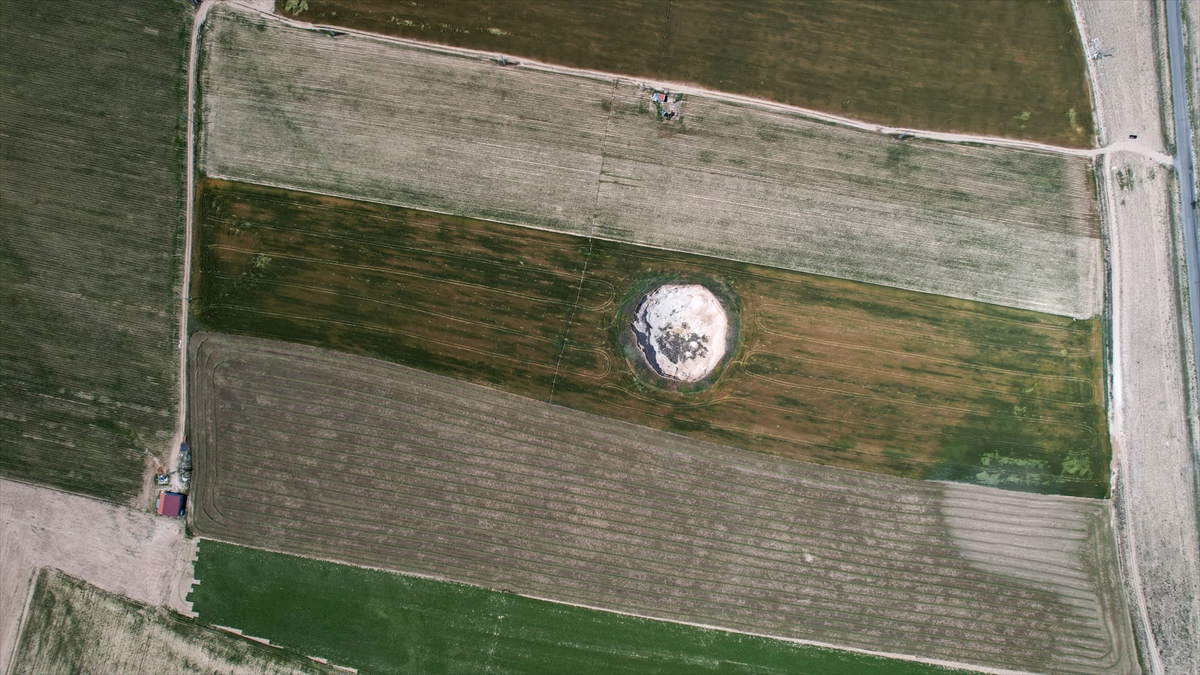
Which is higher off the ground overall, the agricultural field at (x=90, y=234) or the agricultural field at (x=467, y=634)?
the agricultural field at (x=90, y=234)

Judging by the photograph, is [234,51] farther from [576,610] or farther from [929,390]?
[929,390]

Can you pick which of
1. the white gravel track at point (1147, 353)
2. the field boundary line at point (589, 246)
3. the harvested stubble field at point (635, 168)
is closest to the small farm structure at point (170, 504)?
the harvested stubble field at point (635, 168)

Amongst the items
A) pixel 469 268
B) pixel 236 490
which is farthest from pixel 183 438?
pixel 469 268

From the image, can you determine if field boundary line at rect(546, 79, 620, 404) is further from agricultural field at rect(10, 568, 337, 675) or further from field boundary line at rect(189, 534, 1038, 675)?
agricultural field at rect(10, 568, 337, 675)

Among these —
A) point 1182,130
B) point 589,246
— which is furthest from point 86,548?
point 1182,130

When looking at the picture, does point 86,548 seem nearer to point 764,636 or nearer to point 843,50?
point 764,636

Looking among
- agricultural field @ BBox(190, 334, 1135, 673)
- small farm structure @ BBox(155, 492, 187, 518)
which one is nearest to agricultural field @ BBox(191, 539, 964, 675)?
agricultural field @ BBox(190, 334, 1135, 673)

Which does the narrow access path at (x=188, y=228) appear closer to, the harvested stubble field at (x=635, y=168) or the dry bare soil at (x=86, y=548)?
the harvested stubble field at (x=635, y=168)
